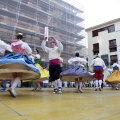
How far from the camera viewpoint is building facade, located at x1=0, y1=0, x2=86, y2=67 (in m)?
22.1

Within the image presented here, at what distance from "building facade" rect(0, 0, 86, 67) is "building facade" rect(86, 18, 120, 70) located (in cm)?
262

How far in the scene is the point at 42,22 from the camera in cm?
2527

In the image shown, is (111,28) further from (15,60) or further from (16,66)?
(15,60)

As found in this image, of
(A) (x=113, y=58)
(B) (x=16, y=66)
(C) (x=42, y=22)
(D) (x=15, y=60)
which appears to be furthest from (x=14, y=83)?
(A) (x=113, y=58)

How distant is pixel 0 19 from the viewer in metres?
21.5

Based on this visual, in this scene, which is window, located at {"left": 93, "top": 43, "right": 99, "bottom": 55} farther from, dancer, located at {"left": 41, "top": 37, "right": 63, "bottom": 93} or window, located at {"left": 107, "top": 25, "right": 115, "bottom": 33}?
dancer, located at {"left": 41, "top": 37, "right": 63, "bottom": 93}

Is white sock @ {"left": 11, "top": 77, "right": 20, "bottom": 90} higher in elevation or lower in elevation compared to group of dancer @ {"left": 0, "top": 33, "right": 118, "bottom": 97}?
lower

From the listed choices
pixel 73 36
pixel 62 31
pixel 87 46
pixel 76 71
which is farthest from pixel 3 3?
pixel 76 71

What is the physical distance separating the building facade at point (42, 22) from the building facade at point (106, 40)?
2624 millimetres

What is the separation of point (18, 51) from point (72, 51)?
24.5 m

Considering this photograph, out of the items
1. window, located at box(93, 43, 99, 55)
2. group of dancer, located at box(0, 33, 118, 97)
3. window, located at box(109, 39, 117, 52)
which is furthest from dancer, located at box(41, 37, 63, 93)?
window, located at box(93, 43, 99, 55)

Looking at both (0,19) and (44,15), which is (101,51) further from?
(0,19)

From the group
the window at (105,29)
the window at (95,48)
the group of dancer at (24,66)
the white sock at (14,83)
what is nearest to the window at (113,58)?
the window at (95,48)

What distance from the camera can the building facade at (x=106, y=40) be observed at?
30125 millimetres
